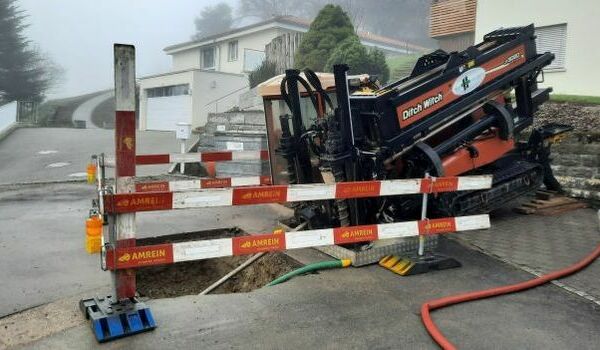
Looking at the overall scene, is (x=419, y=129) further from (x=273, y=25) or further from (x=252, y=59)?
(x=273, y=25)

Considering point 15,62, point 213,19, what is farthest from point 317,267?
point 213,19

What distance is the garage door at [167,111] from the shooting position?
87.0 ft

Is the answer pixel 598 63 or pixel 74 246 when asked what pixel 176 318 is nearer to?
pixel 74 246

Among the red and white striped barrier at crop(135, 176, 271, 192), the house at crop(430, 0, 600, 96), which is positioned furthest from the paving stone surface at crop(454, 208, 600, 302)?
the house at crop(430, 0, 600, 96)

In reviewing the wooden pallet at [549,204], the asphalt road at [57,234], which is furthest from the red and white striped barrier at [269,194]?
the wooden pallet at [549,204]

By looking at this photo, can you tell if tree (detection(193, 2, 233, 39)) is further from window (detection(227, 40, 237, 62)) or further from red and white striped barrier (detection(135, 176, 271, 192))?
red and white striped barrier (detection(135, 176, 271, 192))

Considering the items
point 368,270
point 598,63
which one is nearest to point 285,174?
point 368,270

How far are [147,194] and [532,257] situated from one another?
14.2ft

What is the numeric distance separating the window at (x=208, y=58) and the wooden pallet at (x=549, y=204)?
30.4m

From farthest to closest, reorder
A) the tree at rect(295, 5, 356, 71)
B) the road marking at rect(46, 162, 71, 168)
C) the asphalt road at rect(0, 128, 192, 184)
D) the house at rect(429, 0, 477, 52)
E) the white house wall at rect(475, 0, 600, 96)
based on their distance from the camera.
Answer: the tree at rect(295, 5, 356, 71) → the house at rect(429, 0, 477, 52) → the road marking at rect(46, 162, 71, 168) → the asphalt road at rect(0, 128, 192, 184) → the white house wall at rect(475, 0, 600, 96)

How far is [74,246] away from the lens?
21.6 ft

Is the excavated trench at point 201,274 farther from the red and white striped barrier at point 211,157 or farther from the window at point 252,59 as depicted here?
the window at point 252,59

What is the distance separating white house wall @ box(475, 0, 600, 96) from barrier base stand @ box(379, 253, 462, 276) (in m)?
10.2

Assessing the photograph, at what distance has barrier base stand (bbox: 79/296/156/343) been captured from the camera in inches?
146
